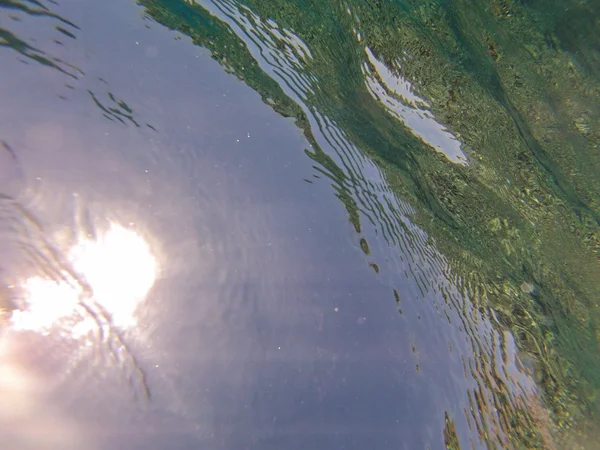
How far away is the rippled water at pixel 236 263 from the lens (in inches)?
90.7

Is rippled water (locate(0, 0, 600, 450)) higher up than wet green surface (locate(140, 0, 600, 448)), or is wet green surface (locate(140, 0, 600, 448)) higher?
wet green surface (locate(140, 0, 600, 448))

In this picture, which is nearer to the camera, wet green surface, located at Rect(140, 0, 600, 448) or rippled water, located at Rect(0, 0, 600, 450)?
rippled water, located at Rect(0, 0, 600, 450)

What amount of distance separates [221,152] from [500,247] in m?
3.58

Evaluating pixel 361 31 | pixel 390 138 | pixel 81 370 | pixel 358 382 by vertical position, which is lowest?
A: pixel 81 370

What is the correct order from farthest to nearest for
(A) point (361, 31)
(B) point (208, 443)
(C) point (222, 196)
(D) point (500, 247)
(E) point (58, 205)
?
1. (A) point (361, 31)
2. (D) point (500, 247)
3. (C) point (222, 196)
4. (E) point (58, 205)
5. (B) point (208, 443)

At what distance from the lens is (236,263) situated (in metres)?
2.77

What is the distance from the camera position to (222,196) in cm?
294

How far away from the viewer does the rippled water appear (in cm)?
230

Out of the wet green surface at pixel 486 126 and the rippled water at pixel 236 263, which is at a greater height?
the wet green surface at pixel 486 126

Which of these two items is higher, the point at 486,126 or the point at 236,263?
the point at 486,126

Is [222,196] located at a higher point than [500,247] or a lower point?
lower

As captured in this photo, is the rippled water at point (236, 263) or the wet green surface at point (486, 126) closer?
the rippled water at point (236, 263)

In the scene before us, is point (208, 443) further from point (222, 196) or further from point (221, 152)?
point (221, 152)

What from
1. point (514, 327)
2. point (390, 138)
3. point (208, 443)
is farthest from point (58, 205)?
point (514, 327)
